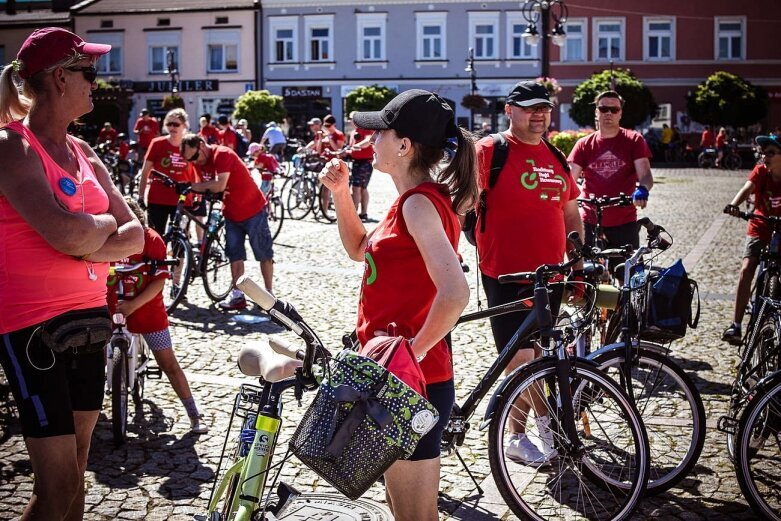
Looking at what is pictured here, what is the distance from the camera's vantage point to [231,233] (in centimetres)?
956

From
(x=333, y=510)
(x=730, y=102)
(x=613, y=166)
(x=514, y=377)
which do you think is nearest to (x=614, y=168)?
(x=613, y=166)

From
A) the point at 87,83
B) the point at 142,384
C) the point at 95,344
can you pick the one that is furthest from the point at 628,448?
the point at 142,384

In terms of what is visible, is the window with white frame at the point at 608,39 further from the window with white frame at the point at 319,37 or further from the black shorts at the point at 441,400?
the black shorts at the point at 441,400

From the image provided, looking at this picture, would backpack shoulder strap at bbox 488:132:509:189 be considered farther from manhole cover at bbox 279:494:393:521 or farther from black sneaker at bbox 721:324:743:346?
black sneaker at bbox 721:324:743:346

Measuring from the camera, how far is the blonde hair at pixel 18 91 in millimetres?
3105

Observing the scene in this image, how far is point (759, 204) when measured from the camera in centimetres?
769

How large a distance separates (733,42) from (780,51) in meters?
2.19

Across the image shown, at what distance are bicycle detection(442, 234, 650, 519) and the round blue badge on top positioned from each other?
1.58 m

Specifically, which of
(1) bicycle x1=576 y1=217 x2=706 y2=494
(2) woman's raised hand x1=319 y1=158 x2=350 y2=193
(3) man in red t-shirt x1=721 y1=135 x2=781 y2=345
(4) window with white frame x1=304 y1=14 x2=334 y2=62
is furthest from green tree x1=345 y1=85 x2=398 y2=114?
(2) woman's raised hand x1=319 y1=158 x2=350 y2=193

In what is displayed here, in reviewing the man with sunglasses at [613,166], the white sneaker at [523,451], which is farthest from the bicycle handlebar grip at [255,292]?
the man with sunglasses at [613,166]

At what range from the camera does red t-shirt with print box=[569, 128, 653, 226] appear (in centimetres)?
764

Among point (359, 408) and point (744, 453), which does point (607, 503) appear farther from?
point (359, 408)

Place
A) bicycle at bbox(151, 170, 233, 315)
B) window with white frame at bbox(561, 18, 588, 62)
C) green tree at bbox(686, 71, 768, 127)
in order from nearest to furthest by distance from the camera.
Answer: bicycle at bbox(151, 170, 233, 315)
green tree at bbox(686, 71, 768, 127)
window with white frame at bbox(561, 18, 588, 62)

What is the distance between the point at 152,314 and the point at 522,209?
7.65ft
